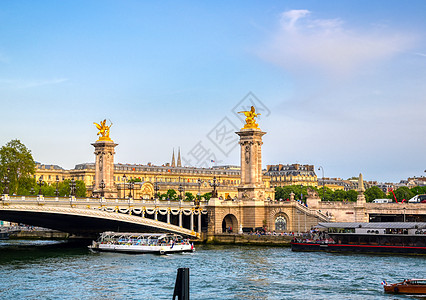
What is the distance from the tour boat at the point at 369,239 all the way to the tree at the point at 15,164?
4158cm

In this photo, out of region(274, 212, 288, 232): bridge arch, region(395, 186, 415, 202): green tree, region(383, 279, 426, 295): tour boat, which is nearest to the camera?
region(383, 279, 426, 295): tour boat

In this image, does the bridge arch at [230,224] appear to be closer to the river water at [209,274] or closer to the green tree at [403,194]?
the river water at [209,274]

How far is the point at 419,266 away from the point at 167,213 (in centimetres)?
3339

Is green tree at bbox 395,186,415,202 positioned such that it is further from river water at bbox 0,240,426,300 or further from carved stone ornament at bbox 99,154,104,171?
river water at bbox 0,240,426,300

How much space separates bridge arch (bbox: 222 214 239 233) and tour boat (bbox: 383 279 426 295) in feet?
140

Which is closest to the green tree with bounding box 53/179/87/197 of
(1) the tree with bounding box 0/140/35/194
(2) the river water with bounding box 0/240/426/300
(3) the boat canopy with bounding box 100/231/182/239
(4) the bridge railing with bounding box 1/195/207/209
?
(1) the tree with bounding box 0/140/35/194

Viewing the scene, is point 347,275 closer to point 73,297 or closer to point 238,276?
point 238,276

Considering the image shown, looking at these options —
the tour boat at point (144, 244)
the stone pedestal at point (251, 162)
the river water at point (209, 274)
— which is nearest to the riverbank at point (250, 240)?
the stone pedestal at point (251, 162)

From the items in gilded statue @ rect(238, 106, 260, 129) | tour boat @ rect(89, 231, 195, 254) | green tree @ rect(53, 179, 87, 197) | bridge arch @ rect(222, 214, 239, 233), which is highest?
gilded statue @ rect(238, 106, 260, 129)

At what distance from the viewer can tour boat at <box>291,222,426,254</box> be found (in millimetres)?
66500

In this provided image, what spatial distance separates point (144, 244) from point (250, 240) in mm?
14111

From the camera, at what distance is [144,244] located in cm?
7019

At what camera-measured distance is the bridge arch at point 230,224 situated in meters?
85.8

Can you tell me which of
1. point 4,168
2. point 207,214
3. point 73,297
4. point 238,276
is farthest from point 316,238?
point 4,168
